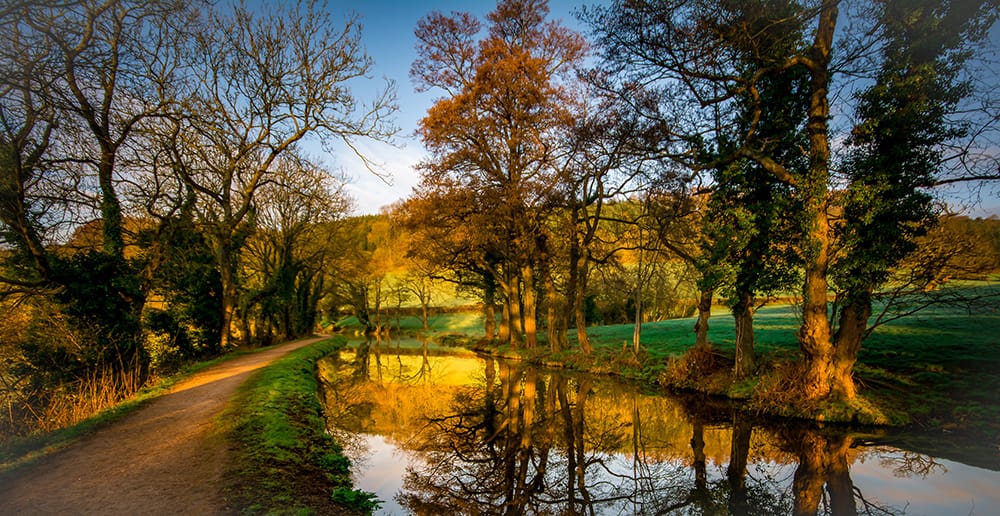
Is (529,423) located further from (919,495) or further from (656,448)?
(919,495)

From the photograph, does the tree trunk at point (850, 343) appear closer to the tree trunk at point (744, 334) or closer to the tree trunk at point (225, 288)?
the tree trunk at point (744, 334)

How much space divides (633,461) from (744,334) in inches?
302

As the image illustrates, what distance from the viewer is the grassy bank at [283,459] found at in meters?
6.14

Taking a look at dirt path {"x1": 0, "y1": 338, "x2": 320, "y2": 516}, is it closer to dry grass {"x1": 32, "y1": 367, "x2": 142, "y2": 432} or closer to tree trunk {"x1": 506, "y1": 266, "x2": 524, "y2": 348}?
dry grass {"x1": 32, "y1": 367, "x2": 142, "y2": 432}

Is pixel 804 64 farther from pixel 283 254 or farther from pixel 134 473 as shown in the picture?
pixel 283 254

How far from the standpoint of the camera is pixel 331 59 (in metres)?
17.4

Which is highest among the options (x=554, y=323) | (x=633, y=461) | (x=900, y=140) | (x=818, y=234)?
(x=900, y=140)

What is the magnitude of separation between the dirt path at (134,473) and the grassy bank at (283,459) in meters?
0.32

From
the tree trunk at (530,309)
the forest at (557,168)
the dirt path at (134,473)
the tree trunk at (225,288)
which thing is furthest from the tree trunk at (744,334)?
the tree trunk at (225,288)

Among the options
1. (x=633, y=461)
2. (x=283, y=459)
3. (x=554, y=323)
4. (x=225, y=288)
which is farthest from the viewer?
(x=554, y=323)

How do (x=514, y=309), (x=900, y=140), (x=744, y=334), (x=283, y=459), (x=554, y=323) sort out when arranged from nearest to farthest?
1. (x=283, y=459)
2. (x=900, y=140)
3. (x=744, y=334)
4. (x=554, y=323)
5. (x=514, y=309)

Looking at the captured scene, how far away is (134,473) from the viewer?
21.9ft

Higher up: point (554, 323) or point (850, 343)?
point (850, 343)

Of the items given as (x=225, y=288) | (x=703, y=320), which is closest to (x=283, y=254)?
(x=225, y=288)
